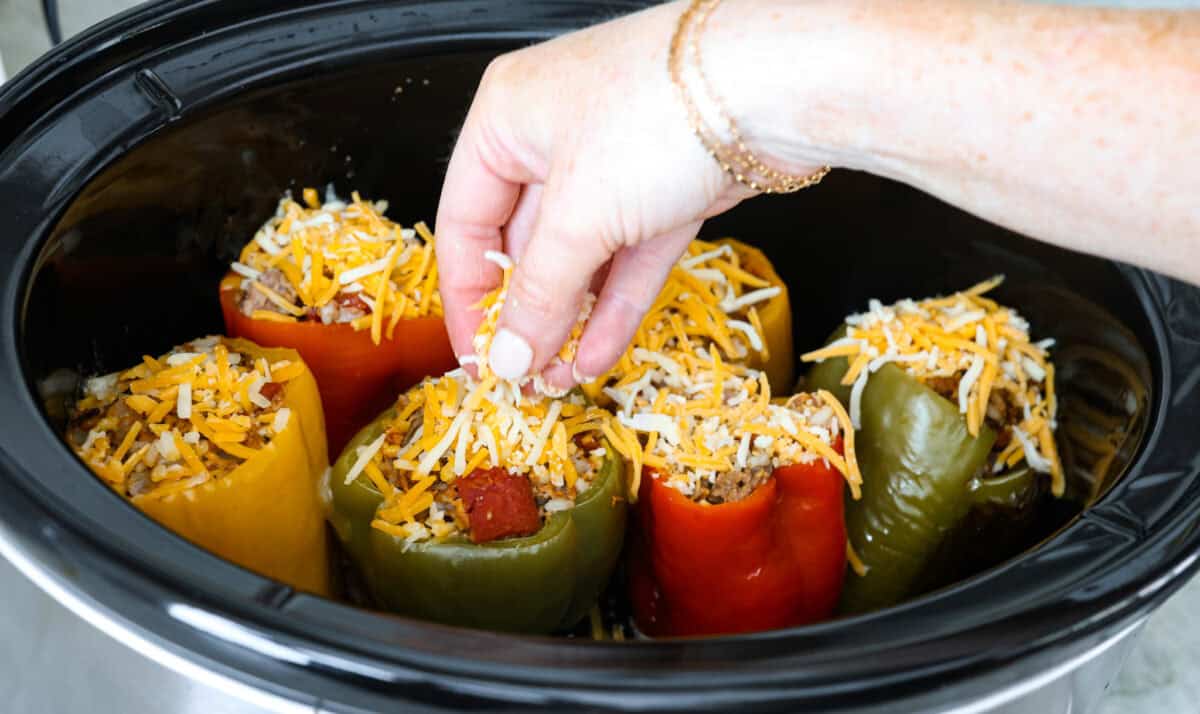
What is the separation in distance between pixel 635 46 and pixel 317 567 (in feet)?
2.14

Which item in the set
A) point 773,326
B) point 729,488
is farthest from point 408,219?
point 729,488

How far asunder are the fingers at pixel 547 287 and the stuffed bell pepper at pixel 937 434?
1.30 ft

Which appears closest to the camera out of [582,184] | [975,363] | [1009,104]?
[1009,104]

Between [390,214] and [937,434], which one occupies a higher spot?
[390,214]

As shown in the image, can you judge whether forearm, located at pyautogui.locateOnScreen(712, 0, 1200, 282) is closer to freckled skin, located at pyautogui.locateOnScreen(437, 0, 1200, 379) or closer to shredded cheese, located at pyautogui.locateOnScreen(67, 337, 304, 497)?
freckled skin, located at pyautogui.locateOnScreen(437, 0, 1200, 379)

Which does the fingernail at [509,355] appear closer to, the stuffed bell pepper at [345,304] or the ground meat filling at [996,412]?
the stuffed bell pepper at [345,304]

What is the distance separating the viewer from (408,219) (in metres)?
1.58

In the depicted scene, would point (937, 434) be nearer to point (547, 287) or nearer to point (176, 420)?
point (547, 287)

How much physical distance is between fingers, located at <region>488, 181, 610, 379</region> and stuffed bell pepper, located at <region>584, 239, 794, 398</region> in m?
0.18

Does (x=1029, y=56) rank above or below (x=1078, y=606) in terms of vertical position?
above

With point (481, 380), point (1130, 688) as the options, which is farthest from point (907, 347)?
point (1130, 688)

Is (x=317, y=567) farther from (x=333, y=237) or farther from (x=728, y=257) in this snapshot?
(x=728, y=257)

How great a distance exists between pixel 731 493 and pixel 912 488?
249 mm

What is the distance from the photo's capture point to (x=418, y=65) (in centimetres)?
146
